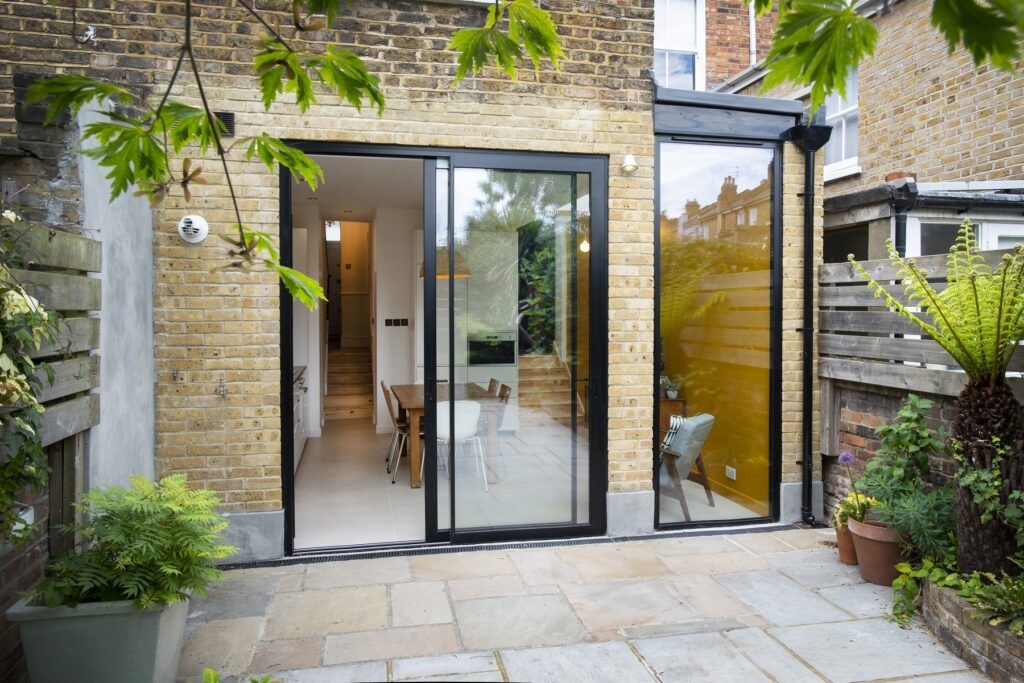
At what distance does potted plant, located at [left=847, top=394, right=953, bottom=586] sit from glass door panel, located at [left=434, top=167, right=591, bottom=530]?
71.5 inches

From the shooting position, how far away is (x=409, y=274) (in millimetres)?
9453

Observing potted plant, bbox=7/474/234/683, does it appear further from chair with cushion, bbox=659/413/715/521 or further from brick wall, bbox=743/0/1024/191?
brick wall, bbox=743/0/1024/191

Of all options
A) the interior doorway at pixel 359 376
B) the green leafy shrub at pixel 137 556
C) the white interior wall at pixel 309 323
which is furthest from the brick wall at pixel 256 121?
the white interior wall at pixel 309 323

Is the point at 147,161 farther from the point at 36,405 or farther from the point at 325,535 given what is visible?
the point at 325,535

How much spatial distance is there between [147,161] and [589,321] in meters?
3.46

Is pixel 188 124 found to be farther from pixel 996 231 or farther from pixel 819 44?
pixel 996 231

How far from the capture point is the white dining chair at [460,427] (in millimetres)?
4770

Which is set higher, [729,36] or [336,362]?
[729,36]

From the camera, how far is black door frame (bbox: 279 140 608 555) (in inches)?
178

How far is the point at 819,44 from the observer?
158cm

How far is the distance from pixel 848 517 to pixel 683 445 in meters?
1.21

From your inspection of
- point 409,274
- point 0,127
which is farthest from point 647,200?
point 409,274

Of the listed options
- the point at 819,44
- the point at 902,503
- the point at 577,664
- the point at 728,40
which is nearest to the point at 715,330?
the point at 902,503

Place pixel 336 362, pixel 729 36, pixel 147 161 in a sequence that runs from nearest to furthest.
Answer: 1. pixel 147 161
2. pixel 729 36
3. pixel 336 362
